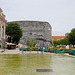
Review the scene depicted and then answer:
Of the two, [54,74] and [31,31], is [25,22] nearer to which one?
[31,31]

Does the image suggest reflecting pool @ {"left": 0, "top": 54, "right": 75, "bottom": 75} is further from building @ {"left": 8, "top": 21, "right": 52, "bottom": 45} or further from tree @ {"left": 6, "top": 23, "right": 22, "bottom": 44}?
building @ {"left": 8, "top": 21, "right": 52, "bottom": 45}

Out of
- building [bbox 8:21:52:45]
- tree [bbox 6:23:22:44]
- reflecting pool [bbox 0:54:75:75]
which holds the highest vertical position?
building [bbox 8:21:52:45]

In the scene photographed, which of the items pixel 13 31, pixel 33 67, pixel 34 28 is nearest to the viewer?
pixel 33 67

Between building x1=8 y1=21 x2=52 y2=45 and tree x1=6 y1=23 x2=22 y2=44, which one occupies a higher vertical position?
building x1=8 y1=21 x2=52 y2=45

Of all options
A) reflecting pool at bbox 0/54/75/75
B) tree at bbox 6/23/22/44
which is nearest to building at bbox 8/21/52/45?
tree at bbox 6/23/22/44

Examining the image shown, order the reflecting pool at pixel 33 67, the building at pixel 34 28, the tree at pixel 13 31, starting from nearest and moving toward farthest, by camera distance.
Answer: the reflecting pool at pixel 33 67
the tree at pixel 13 31
the building at pixel 34 28

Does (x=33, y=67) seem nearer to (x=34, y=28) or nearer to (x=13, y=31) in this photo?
(x=13, y=31)

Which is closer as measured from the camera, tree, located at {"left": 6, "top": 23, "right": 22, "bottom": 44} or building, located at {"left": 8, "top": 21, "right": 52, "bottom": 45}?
tree, located at {"left": 6, "top": 23, "right": 22, "bottom": 44}

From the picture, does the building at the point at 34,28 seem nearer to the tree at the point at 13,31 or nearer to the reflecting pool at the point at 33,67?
the tree at the point at 13,31

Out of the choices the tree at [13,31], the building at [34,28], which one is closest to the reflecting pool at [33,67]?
the tree at [13,31]

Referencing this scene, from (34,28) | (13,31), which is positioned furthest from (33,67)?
Answer: (34,28)

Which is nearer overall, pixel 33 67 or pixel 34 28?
pixel 33 67

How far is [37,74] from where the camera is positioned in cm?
635

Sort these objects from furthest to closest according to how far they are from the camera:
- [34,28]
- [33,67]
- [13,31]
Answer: [34,28] → [13,31] → [33,67]
